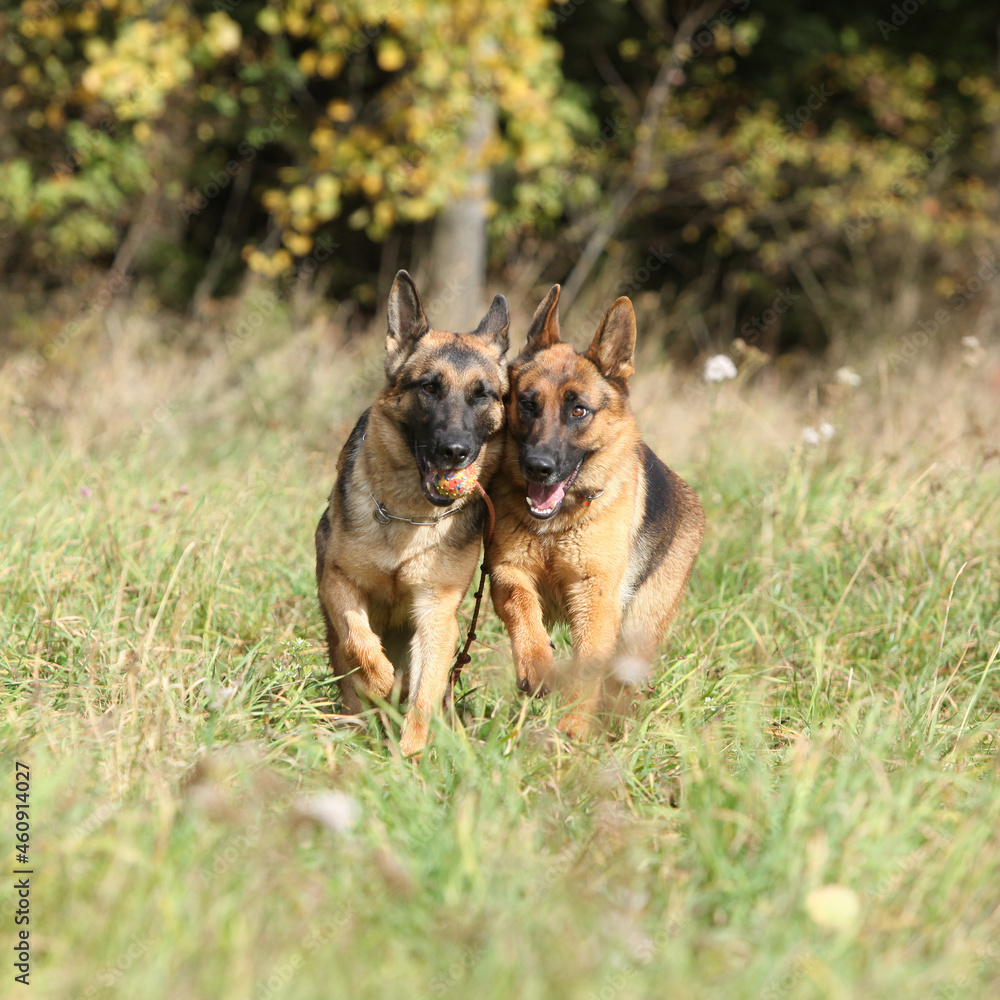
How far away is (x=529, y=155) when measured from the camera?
891 cm

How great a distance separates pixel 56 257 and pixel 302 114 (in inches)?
136

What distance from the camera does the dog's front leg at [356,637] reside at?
3.66 meters

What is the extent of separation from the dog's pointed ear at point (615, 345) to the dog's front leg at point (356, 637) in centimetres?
140

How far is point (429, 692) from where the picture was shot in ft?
12.1

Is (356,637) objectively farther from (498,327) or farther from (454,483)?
(498,327)

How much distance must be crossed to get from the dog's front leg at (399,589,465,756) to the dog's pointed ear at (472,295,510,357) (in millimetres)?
1158

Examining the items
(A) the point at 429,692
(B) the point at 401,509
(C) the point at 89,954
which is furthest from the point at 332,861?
(B) the point at 401,509

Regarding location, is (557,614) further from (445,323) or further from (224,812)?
(445,323)
